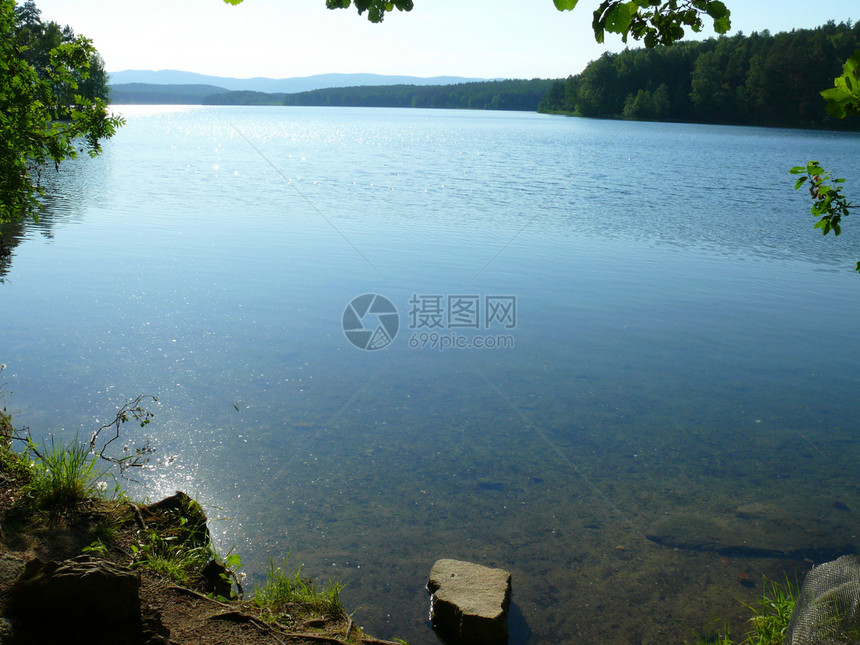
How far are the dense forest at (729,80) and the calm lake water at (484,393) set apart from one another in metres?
62.9

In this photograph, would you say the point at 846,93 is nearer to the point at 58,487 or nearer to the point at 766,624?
the point at 766,624

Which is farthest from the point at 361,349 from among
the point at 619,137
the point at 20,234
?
the point at 619,137

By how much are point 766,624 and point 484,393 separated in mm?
3901

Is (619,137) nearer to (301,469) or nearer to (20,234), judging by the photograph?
(20,234)

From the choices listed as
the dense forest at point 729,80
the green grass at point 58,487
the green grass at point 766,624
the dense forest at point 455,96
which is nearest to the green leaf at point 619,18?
the green grass at point 766,624

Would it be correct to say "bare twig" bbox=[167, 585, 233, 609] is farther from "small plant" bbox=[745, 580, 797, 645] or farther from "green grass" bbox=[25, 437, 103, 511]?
"small plant" bbox=[745, 580, 797, 645]

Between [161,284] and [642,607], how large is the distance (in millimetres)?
9250

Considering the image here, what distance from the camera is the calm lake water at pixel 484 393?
4945mm

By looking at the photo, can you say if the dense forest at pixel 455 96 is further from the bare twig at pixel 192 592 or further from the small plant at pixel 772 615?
the bare twig at pixel 192 592

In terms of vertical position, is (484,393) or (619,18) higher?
(619,18)

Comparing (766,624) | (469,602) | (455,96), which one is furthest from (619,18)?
(455,96)

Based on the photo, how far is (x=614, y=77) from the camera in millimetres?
101562

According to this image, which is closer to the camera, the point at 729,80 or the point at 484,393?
the point at 484,393

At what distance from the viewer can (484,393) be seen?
7688 mm
